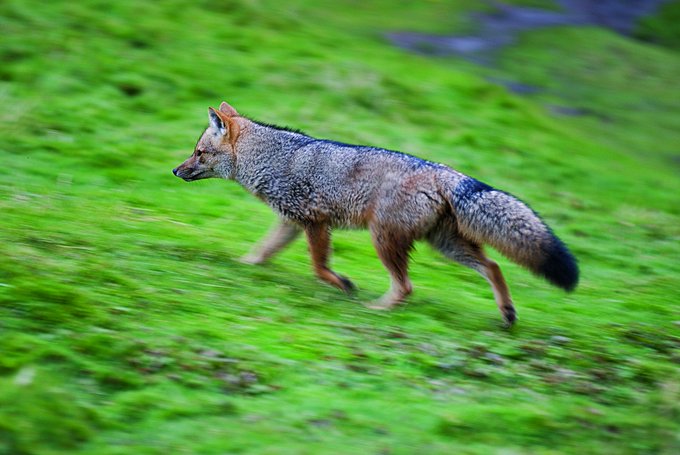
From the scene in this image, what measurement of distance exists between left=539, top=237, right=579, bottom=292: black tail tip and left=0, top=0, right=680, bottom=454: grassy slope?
2.67ft

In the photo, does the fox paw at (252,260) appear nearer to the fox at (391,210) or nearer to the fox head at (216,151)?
the fox at (391,210)

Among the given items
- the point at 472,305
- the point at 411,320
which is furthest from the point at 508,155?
the point at 411,320

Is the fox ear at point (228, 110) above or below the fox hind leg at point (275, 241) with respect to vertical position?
above

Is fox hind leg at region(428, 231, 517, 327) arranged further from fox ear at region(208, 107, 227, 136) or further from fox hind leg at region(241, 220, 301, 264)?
fox ear at region(208, 107, 227, 136)

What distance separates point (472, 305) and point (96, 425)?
6068 mm

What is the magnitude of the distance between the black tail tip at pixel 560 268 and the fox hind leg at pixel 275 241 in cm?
341

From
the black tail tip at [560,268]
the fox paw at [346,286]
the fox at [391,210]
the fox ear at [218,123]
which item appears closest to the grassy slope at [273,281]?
the fox paw at [346,286]

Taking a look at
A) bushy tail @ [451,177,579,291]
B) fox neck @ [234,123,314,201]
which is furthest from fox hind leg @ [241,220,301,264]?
bushy tail @ [451,177,579,291]

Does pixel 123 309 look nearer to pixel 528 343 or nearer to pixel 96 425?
pixel 96 425

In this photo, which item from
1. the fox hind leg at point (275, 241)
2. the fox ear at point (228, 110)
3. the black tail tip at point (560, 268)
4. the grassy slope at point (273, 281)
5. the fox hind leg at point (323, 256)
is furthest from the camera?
the fox ear at point (228, 110)

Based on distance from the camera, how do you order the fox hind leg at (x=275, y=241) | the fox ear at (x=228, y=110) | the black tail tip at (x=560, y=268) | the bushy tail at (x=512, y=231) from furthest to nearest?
the fox ear at (x=228, y=110)
the fox hind leg at (x=275, y=241)
the bushy tail at (x=512, y=231)
the black tail tip at (x=560, y=268)

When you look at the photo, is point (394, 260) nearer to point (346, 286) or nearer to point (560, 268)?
point (346, 286)

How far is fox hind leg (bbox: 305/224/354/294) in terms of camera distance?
10883 millimetres

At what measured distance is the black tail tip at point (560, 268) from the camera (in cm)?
929
